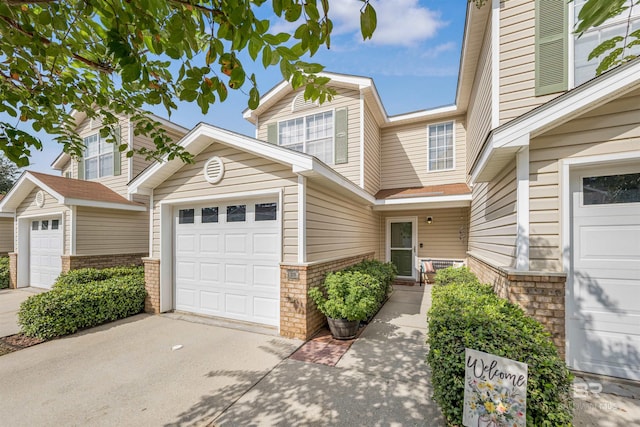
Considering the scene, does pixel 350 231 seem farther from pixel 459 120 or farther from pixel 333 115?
pixel 459 120

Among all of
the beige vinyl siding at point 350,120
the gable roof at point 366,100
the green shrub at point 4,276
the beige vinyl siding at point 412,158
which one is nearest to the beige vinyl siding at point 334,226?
the beige vinyl siding at point 350,120

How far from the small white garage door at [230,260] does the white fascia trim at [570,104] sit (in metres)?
3.66

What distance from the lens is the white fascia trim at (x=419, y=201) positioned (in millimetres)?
7509

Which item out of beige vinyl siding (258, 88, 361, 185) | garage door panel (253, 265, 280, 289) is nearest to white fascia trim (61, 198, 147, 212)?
beige vinyl siding (258, 88, 361, 185)

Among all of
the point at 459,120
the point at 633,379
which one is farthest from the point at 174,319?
the point at 459,120

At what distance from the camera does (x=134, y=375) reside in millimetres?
3564

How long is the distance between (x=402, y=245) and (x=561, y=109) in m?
6.83

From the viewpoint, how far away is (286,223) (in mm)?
4891

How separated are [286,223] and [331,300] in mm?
1536

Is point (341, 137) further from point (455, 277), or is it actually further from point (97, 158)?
point (97, 158)

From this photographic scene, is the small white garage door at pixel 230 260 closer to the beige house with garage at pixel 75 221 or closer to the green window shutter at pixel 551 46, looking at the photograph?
the beige house with garage at pixel 75 221

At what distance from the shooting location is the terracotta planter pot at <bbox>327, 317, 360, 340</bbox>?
4590mm

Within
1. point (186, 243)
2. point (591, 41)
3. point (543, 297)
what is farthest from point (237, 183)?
point (591, 41)

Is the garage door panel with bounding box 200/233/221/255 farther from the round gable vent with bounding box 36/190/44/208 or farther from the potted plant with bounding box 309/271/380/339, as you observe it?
the round gable vent with bounding box 36/190/44/208
